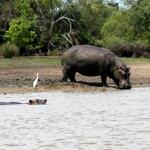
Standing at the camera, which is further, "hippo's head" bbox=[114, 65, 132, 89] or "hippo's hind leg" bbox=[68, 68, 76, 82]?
"hippo's hind leg" bbox=[68, 68, 76, 82]

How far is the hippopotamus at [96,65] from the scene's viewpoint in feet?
83.7

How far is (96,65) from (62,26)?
2738cm

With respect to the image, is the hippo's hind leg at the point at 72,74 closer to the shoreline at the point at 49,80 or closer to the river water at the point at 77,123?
the shoreline at the point at 49,80

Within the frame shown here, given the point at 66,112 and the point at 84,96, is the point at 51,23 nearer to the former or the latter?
the point at 84,96

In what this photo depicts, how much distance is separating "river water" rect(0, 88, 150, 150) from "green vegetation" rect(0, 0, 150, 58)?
26.6 meters

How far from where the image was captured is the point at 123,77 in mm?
25375

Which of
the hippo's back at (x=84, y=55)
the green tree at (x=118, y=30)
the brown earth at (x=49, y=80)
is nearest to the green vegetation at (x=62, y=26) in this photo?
the green tree at (x=118, y=30)

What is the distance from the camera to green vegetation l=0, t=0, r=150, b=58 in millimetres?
50062

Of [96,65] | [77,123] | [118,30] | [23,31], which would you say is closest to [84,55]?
[96,65]

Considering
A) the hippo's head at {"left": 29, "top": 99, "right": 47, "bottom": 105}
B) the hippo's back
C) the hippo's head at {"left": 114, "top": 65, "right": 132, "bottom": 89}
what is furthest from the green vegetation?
the hippo's head at {"left": 29, "top": 99, "right": 47, "bottom": 105}

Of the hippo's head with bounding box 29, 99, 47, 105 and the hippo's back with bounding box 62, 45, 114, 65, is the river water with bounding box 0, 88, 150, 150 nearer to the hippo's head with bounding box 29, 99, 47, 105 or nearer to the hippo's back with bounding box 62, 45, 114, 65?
the hippo's head with bounding box 29, 99, 47, 105

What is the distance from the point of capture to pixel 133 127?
1504 cm

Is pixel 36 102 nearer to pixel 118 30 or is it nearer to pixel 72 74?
pixel 72 74

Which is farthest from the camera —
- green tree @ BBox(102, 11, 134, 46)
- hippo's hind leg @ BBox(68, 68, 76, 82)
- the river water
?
green tree @ BBox(102, 11, 134, 46)
